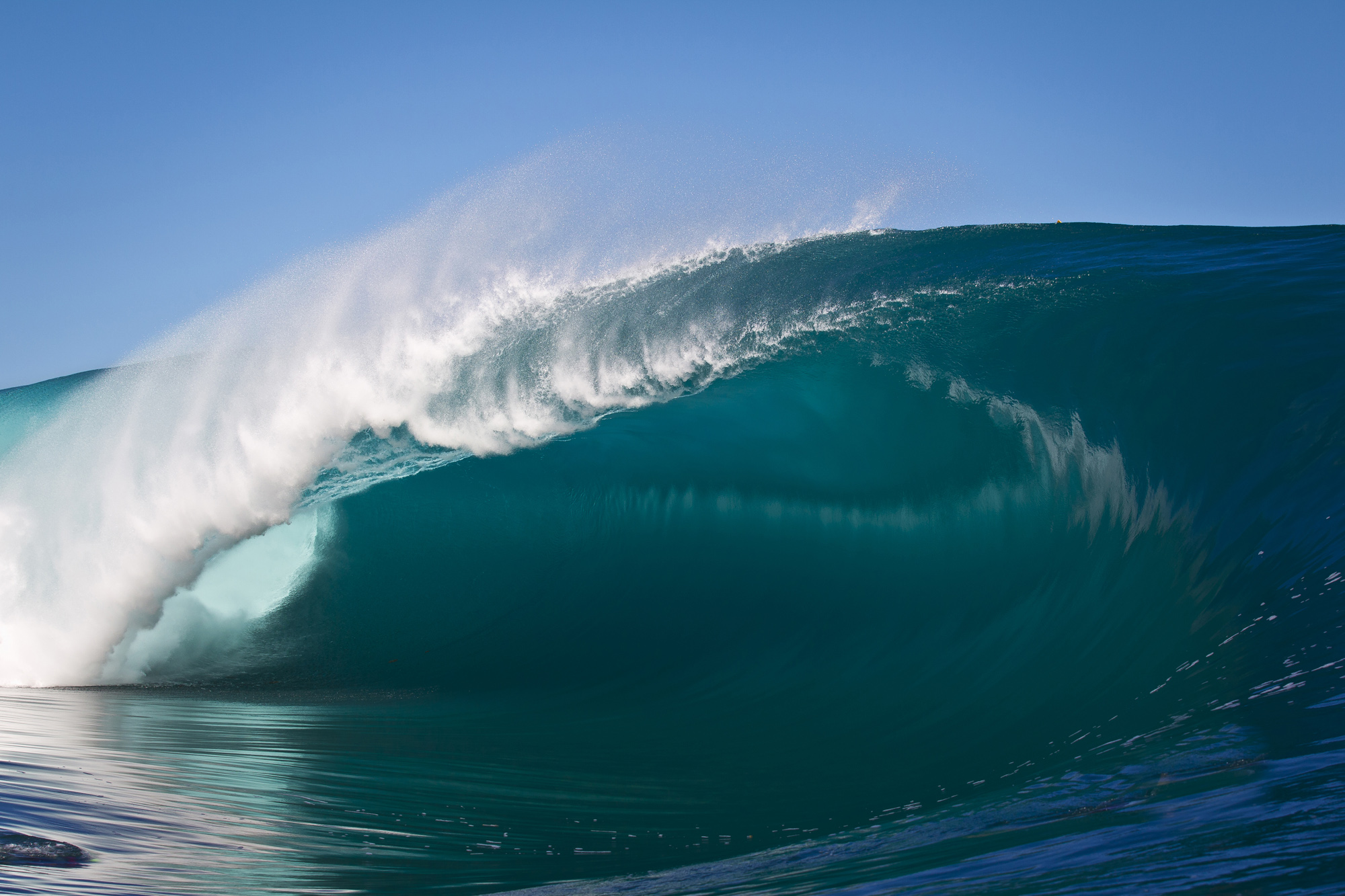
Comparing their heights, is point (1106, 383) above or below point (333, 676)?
above

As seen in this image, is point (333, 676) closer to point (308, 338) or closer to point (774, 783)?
point (308, 338)

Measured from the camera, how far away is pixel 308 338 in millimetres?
7133

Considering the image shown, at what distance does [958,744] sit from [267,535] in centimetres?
611

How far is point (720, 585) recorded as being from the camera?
234 inches

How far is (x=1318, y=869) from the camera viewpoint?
1641 millimetres

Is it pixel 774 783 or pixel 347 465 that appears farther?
pixel 347 465

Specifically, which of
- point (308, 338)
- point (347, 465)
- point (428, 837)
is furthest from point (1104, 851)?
point (308, 338)

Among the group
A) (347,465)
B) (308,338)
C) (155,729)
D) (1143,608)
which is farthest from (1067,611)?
(308,338)

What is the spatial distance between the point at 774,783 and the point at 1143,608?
2146 millimetres

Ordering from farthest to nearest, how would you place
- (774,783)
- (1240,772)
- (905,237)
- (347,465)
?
(905,237)
(347,465)
(774,783)
(1240,772)

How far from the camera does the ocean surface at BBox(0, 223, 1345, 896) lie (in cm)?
246

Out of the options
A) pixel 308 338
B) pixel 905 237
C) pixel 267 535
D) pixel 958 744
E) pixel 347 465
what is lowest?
pixel 958 744

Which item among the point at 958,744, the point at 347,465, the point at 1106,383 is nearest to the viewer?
the point at 958,744

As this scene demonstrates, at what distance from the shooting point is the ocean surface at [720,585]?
2.46 meters
